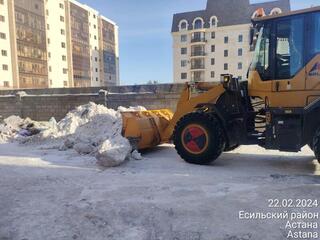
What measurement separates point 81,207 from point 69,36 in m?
58.1

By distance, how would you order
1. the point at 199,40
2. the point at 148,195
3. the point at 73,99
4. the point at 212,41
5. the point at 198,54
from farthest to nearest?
the point at 198,54 < the point at 212,41 < the point at 199,40 < the point at 73,99 < the point at 148,195

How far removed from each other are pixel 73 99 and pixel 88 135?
9.27 m

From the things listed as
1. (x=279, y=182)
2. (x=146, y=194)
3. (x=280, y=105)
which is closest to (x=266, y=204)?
(x=279, y=182)

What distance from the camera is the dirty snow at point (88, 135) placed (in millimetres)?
6762

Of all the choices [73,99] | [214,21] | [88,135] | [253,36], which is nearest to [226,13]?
[214,21]

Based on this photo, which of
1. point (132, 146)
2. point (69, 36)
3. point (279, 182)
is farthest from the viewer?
point (69, 36)

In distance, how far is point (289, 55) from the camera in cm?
587

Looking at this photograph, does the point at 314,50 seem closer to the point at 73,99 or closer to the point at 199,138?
the point at 199,138

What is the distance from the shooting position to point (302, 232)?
3.55 m

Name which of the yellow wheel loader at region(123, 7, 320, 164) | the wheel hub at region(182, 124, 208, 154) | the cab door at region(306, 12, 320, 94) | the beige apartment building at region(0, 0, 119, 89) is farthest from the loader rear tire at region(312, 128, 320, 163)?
the beige apartment building at region(0, 0, 119, 89)

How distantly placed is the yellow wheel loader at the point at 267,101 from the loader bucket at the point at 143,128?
972 millimetres

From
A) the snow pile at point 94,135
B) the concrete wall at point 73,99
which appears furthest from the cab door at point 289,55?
the concrete wall at point 73,99

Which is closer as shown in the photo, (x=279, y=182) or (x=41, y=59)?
(x=279, y=182)

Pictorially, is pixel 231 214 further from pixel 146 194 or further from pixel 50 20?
pixel 50 20
